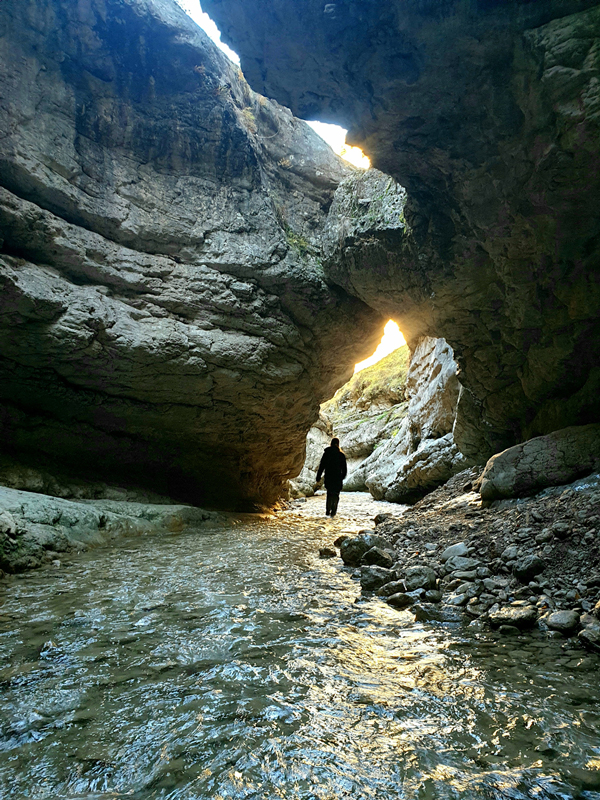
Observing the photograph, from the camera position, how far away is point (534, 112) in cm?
378

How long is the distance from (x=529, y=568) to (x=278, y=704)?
8.14 ft

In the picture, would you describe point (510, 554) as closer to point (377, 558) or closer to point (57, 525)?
point (377, 558)

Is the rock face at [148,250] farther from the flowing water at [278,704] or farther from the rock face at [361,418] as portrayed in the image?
the rock face at [361,418]

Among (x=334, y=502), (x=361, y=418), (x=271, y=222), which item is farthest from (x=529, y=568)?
(x=361, y=418)

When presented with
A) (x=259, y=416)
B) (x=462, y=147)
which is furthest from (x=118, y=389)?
(x=462, y=147)

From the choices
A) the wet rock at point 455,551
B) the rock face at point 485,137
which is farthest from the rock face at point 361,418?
the wet rock at point 455,551

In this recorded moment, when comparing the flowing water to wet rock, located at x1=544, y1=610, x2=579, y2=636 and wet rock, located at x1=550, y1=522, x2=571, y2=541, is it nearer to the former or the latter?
wet rock, located at x1=544, y1=610, x2=579, y2=636

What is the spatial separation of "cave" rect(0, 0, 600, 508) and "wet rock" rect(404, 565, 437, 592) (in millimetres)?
3955

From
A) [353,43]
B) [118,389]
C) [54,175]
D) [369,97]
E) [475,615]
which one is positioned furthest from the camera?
[118,389]

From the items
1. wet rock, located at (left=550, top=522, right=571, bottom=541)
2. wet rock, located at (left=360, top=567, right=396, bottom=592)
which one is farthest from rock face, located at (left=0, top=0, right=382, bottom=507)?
wet rock, located at (left=550, top=522, right=571, bottom=541)

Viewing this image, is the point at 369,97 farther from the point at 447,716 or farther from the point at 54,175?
the point at 54,175

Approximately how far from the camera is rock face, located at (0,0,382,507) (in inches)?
297

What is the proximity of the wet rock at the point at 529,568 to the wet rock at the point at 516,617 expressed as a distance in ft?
1.44

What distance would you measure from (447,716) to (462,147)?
17.6 feet
